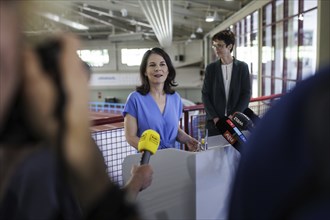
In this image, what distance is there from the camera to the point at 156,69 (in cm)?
232

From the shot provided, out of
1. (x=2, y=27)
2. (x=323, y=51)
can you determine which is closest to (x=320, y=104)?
(x=2, y=27)

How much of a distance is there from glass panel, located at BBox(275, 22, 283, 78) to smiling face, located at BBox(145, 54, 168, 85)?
5.90 m

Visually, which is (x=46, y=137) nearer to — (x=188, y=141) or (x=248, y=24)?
(x=188, y=141)

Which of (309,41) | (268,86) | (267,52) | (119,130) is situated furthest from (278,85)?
(119,130)

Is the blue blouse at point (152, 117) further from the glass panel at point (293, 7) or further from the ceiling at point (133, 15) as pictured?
the glass panel at point (293, 7)

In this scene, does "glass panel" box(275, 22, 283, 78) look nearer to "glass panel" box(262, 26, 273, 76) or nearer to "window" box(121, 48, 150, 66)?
"glass panel" box(262, 26, 273, 76)

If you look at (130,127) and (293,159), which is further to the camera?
(130,127)

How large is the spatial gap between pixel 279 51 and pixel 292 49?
1.05 m

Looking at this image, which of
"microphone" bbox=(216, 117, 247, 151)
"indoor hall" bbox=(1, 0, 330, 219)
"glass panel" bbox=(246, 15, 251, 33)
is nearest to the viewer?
"indoor hall" bbox=(1, 0, 330, 219)

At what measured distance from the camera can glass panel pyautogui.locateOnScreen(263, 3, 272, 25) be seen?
8.46 metres

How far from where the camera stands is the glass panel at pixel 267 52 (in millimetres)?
8752

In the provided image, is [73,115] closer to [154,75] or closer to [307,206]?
[307,206]

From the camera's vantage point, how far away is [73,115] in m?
0.41

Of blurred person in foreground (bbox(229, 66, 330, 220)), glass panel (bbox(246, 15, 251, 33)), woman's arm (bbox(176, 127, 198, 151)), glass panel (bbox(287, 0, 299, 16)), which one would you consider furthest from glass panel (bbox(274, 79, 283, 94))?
blurred person in foreground (bbox(229, 66, 330, 220))
